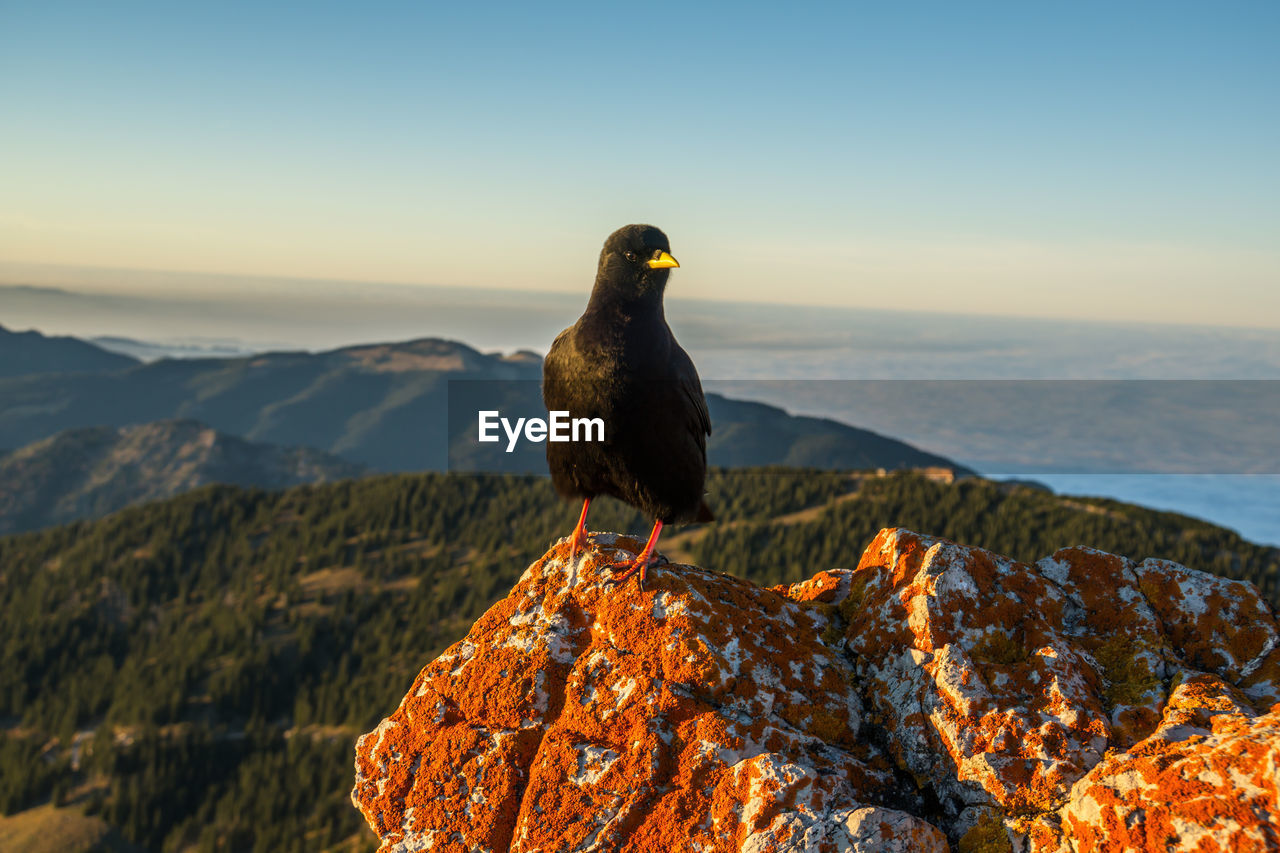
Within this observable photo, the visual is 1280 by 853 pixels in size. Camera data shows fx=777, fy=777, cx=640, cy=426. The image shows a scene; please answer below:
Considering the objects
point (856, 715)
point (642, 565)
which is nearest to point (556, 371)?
point (642, 565)

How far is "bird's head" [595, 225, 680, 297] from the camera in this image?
24.5 ft

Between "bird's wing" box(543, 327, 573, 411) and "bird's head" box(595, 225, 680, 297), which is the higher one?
"bird's head" box(595, 225, 680, 297)

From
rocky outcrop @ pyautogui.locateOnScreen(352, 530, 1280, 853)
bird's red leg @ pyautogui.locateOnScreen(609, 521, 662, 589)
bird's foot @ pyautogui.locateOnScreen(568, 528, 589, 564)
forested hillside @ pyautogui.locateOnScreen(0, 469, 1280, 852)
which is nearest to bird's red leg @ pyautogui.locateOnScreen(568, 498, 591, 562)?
bird's foot @ pyautogui.locateOnScreen(568, 528, 589, 564)

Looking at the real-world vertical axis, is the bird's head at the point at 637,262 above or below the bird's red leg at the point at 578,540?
above

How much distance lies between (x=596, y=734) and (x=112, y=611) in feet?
648

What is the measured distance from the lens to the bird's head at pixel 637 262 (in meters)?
7.47

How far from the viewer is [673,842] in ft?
18.0

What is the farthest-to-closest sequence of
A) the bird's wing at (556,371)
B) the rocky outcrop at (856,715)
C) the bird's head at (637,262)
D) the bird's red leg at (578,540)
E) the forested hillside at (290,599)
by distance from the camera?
the forested hillside at (290,599) → the bird's red leg at (578,540) → the bird's wing at (556,371) → the bird's head at (637,262) → the rocky outcrop at (856,715)

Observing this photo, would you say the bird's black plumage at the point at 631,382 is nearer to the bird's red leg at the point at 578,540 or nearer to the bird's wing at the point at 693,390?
the bird's wing at the point at 693,390

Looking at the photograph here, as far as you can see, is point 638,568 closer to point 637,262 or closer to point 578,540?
point 578,540

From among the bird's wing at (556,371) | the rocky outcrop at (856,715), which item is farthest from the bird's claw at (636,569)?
the bird's wing at (556,371)

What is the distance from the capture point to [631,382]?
7492 mm

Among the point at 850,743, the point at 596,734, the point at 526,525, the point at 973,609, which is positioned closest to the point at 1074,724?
the point at 973,609

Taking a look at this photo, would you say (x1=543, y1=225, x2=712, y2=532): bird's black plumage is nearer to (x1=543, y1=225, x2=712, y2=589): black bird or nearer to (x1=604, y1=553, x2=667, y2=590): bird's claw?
(x1=543, y1=225, x2=712, y2=589): black bird
